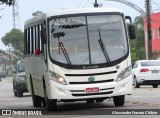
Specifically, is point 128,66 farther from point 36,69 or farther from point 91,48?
point 36,69

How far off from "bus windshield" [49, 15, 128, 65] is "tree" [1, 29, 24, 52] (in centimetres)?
13291

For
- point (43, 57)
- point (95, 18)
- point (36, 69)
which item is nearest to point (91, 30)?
point (95, 18)

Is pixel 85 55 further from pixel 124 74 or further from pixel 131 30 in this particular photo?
pixel 131 30

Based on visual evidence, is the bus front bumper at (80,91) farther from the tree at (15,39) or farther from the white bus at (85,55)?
the tree at (15,39)

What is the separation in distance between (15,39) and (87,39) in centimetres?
13529

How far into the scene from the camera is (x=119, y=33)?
770 inches

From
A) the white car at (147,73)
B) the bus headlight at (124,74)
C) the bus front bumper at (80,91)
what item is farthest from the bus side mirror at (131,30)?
the white car at (147,73)

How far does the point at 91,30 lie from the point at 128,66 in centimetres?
153

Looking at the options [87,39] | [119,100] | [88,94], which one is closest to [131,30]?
[87,39]

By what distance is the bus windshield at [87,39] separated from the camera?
1894 cm

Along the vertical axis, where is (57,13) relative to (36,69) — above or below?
above

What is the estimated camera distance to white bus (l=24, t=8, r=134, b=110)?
18.6 m

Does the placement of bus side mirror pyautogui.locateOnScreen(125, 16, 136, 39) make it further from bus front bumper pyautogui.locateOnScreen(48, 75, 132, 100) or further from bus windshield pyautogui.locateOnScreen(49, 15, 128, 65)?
bus front bumper pyautogui.locateOnScreen(48, 75, 132, 100)

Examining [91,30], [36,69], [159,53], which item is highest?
[91,30]
